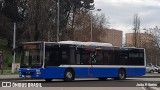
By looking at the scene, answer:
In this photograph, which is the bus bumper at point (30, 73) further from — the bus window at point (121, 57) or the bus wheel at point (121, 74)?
the bus wheel at point (121, 74)

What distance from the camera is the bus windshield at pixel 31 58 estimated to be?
93.6ft

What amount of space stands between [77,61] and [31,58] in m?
3.82

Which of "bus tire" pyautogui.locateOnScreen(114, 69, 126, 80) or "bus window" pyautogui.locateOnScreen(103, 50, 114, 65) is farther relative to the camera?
"bus tire" pyautogui.locateOnScreen(114, 69, 126, 80)

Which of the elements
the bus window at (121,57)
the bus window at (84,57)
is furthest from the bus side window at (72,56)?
the bus window at (121,57)

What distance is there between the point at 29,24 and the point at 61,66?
21.8 meters

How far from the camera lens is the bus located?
28.7 meters

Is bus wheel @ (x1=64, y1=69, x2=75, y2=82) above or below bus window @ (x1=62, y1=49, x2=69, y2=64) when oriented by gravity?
below

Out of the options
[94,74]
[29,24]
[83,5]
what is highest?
[83,5]

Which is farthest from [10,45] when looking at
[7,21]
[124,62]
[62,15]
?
[124,62]

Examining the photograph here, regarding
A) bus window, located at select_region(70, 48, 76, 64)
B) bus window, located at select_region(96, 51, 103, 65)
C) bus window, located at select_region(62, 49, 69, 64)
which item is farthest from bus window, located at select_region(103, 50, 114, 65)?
bus window, located at select_region(62, 49, 69, 64)

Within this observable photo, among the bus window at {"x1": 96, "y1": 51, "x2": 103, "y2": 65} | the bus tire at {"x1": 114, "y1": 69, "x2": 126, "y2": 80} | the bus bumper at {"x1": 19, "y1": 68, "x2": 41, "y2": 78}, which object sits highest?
the bus window at {"x1": 96, "y1": 51, "x2": 103, "y2": 65}

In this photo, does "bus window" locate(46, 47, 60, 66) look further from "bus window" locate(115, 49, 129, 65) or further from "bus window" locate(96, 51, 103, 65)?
"bus window" locate(115, 49, 129, 65)

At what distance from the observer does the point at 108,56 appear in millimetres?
33625

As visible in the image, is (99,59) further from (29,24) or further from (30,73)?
(29,24)
